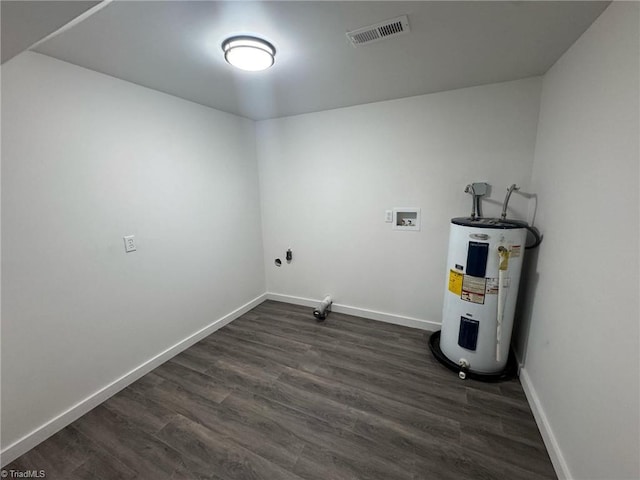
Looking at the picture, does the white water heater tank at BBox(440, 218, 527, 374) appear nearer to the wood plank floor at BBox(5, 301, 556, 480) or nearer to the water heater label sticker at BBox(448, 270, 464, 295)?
the water heater label sticker at BBox(448, 270, 464, 295)

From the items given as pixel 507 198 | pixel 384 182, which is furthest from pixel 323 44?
pixel 507 198

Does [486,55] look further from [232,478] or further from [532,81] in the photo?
[232,478]

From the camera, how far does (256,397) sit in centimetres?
189

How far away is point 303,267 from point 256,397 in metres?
1.63

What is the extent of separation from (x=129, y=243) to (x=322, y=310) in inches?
78.1

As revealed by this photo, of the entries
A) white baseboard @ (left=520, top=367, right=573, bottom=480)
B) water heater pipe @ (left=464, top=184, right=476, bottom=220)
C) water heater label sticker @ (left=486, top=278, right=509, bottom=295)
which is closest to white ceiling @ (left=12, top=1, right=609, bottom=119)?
water heater pipe @ (left=464, top=184, right=476, bottom=220)

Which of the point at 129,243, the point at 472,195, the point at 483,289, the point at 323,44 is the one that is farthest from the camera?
the point at 472,195

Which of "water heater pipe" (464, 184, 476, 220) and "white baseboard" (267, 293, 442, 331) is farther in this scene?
"white baseboard" (267, 293, 442, 331)

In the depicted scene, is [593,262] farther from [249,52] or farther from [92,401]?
[92,401]

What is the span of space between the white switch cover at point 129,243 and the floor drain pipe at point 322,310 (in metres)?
1.90

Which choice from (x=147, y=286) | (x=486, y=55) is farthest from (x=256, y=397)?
(x=486, y=55)

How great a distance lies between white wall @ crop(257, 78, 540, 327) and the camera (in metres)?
2.17

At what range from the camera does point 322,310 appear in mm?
2982

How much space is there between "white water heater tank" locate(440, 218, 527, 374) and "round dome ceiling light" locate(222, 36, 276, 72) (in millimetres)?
1753
